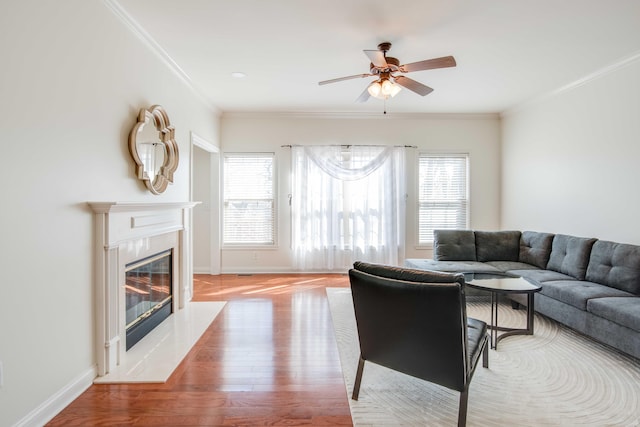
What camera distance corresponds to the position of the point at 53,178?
6.49 feet

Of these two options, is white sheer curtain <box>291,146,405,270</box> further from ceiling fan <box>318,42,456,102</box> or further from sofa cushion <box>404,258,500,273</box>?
ceiling fan <box>318,42,456,102</box>

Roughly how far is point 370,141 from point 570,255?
3250 mm

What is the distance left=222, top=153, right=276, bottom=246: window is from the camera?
5.79m

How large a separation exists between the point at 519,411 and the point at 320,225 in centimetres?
400

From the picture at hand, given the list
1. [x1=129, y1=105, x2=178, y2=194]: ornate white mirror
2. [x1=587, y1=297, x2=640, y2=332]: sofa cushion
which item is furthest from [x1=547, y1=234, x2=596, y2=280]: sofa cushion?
[x1=129, y1=105, x2=178, y2=194]: ornate white mirror

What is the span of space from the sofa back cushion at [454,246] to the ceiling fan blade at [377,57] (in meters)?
2.75

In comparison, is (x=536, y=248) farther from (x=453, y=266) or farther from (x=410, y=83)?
(x=410, y=83)

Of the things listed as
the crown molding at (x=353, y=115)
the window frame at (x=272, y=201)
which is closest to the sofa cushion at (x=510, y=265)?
the crown molding at (x=353, y=115)

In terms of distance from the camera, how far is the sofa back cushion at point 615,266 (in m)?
3.09

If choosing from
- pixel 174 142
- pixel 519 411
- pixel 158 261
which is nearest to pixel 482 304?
pixel 519 411

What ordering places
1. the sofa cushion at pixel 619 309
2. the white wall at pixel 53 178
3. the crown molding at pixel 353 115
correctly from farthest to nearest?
the crown molding at pixel 353 115 < the sofa cushion at pixel 619 309 < the white wall at pixel 53 178

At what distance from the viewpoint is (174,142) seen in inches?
142

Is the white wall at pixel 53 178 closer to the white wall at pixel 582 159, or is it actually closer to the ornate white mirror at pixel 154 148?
the ornate white mirror at pixel 154 148

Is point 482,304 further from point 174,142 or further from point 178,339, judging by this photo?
point 174,142
